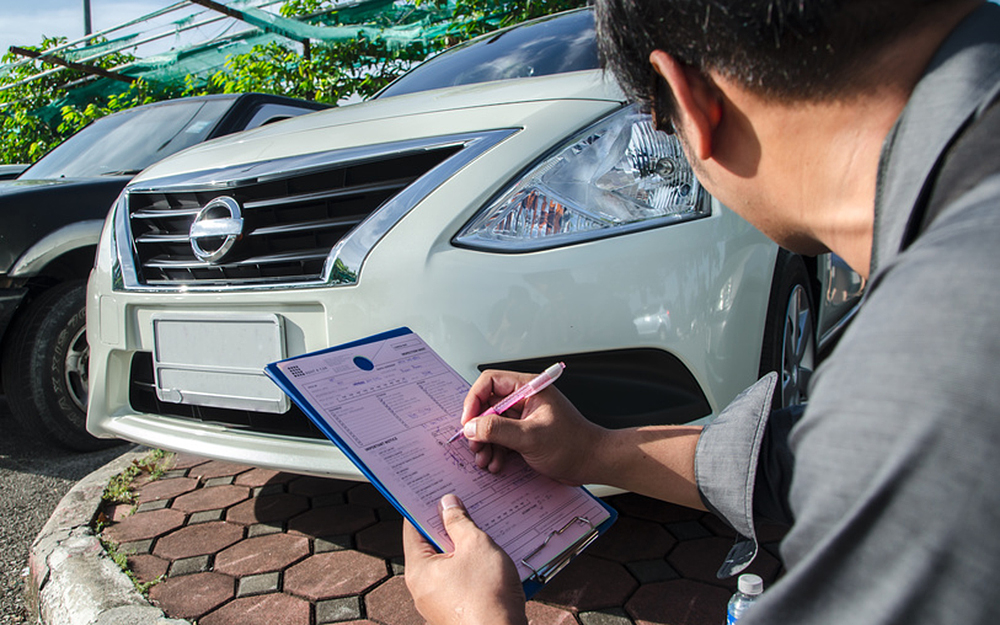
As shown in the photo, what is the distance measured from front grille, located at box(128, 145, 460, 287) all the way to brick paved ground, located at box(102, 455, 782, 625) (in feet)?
2.39

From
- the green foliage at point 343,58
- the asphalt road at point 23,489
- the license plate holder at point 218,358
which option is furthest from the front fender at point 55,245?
the green foliage at point 343,58

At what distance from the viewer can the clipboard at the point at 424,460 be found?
3.49ft

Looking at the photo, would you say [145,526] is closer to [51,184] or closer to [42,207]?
[42,207]

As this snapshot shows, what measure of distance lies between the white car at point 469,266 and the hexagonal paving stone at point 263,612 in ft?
1.02

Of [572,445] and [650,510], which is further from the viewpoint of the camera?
[650,510]

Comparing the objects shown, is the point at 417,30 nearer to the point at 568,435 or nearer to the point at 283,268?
the point at 283,268

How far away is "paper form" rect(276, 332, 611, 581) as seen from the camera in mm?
1073

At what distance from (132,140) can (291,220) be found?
7.56ft

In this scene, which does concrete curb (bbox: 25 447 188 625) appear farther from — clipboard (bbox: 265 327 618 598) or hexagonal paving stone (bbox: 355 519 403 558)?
clipboard (bbox: 265 327 618 598)

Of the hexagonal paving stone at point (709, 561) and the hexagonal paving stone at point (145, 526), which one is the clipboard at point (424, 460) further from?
the hexagonal paving stone at point (145, 526)

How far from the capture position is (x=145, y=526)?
2.26m

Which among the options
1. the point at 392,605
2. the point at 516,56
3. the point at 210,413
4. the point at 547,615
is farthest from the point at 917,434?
the point at 516,56

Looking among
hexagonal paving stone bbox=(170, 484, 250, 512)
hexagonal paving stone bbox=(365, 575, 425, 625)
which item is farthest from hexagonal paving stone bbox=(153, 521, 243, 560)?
hexagonal paving stone bbox=(365, 575, 425, 625)

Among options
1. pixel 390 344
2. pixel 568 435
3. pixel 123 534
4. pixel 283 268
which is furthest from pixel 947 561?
pixel 123 534
